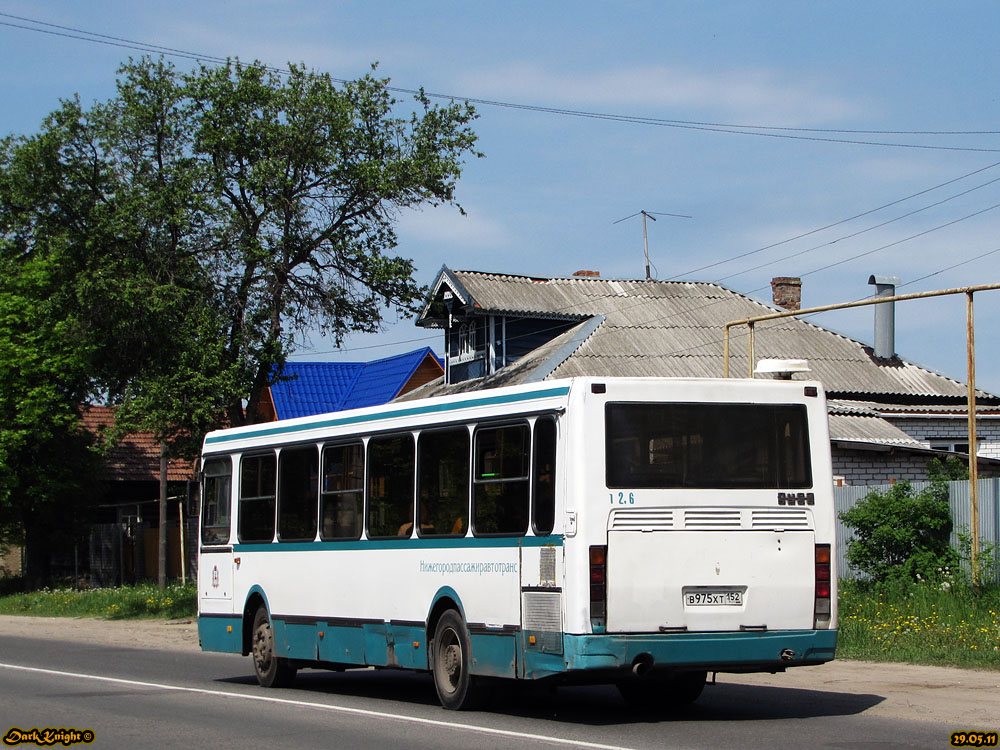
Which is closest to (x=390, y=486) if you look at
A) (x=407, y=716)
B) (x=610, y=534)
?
(x=407, y=716)

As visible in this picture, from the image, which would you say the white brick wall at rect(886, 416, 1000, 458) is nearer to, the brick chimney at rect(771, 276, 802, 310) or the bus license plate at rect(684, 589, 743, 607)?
the brick chimney at rect(771, 276, 802, 310)

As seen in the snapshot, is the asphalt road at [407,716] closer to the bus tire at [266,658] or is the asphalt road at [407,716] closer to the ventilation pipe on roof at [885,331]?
the bus tire at [266,658]

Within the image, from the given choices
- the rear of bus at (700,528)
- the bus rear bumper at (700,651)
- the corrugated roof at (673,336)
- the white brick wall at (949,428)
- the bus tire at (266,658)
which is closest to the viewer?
the bus rear bumper at (700,651)

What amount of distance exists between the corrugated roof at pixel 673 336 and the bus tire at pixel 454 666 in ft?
73.2

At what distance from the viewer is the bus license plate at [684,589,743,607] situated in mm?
11164

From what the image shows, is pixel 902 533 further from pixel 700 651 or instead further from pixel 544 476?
pixel 544 476

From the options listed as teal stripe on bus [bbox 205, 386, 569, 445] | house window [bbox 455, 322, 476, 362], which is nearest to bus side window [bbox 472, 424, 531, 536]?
teal stripe on bus [bbox 205, 386, 569, 445]

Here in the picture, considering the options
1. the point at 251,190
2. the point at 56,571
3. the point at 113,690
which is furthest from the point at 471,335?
the point at 113,690

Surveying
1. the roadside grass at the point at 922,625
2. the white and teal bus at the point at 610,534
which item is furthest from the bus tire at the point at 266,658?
the roadside grass at the point at 922,625

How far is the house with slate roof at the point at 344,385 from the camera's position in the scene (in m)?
53.4

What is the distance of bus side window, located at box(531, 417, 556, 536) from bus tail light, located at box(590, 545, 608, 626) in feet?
1.59

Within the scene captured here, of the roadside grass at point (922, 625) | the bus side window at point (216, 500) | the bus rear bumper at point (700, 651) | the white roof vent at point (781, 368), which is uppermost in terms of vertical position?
the white roof vent at point (781, 368)

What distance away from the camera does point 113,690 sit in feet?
48.9

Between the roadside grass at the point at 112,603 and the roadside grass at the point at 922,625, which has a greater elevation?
the roadside grass at the point at 922,625
